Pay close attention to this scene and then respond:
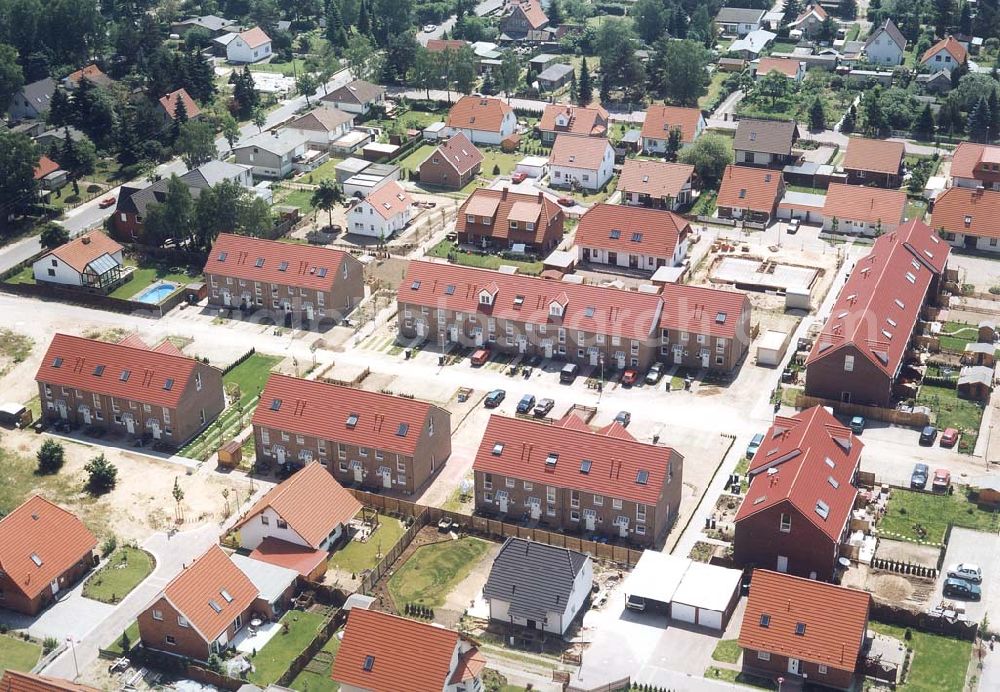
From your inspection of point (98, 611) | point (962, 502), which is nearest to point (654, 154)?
point (962, 502)

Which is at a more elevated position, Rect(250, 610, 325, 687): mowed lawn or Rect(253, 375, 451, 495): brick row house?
Rect(253, 375, 451, 495): brick row house

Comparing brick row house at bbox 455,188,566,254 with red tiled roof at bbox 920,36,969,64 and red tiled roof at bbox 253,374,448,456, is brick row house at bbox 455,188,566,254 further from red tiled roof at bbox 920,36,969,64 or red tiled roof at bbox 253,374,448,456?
red tiled roof at bbox 920,36,969,64

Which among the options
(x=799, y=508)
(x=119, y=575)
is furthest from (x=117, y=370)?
(x=799, y=508)

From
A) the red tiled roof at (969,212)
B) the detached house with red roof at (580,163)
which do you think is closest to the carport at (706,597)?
the red tiled roof at (969,212)

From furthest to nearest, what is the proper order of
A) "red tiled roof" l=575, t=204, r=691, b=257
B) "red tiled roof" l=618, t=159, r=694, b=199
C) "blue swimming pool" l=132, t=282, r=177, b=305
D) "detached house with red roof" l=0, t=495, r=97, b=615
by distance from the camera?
1. "red tiled roof" l=618, t=159, r=694, b=199
2. "red tiled roof" l=575, t=204, r=691, b=257
3. "blue swimming pool" l=132, t=282, r=177, b=305
4. "detached house with red roof" l=0, t=495, r=97, b=615

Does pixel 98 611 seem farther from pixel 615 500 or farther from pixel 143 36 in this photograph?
pixel 143 36

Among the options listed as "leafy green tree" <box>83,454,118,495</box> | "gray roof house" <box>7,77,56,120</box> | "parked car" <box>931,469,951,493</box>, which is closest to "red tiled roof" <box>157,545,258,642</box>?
"leafy green tree" <box>83,454,118,495</box>

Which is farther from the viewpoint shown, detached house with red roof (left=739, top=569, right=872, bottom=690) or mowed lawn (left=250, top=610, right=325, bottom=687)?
mowed lawn (left=250, top=610, right=325, bottom=687)
